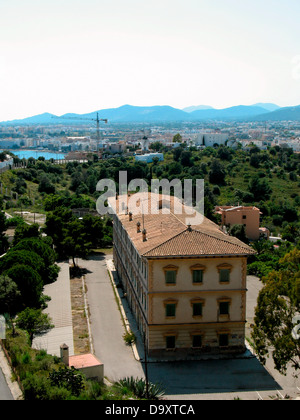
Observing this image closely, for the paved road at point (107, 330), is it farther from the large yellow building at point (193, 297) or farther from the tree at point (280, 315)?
the tree at point (280, 315)

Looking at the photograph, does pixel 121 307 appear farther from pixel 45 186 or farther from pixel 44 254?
pixel 45 186

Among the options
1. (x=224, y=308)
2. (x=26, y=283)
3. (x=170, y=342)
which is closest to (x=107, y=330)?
(x=170, y=342)

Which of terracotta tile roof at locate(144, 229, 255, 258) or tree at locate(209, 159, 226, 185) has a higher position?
terracotta tile roof at locate(144, 229, 255, 258)

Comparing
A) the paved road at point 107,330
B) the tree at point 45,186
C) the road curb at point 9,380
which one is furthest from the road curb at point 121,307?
the tree at point 45,186

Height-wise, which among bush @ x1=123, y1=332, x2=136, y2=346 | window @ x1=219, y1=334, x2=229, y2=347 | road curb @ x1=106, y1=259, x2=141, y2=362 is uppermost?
window @ x1=219, y1=334, x2=229, y2=347

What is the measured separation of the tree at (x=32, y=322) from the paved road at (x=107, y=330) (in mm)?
2452

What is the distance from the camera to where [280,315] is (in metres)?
16.9

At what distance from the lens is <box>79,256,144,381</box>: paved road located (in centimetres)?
1991

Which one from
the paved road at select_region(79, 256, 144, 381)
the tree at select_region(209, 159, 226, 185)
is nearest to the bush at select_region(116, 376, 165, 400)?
the paved road at select_region(79, 256, 144, 381)

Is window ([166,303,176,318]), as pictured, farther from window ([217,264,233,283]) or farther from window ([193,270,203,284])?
window ([217,264,233,283])

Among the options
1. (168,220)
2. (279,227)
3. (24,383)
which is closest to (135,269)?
(168,220)

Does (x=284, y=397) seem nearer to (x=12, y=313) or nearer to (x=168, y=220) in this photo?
(x=168, y=220)

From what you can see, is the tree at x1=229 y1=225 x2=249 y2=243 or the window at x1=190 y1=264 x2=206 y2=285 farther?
the tree at x1=229 y1=225 x2=249 y2=243

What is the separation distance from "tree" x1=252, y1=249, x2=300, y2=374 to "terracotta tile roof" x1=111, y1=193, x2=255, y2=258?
12.1 feet
